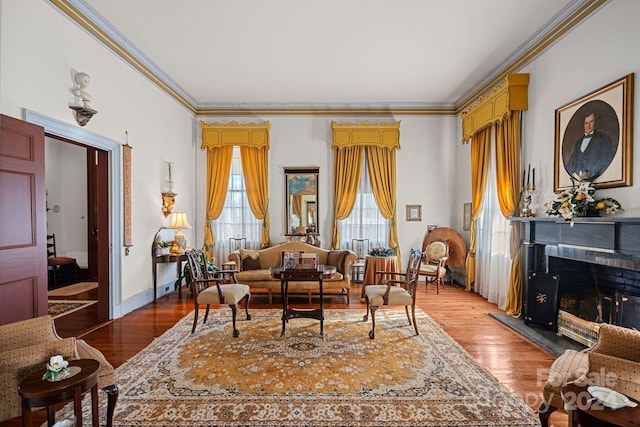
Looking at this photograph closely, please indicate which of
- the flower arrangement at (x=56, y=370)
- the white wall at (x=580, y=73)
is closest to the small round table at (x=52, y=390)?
the flower arrangement at (x=56, y=370)

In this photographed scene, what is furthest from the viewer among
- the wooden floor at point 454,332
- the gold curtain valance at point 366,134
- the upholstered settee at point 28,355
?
the gold curtain valance at point 366,134

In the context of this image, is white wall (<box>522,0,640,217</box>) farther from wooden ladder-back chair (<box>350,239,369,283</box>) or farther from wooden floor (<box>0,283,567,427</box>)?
wooden ladder-back chair (<box>350,239,369,283</box>)

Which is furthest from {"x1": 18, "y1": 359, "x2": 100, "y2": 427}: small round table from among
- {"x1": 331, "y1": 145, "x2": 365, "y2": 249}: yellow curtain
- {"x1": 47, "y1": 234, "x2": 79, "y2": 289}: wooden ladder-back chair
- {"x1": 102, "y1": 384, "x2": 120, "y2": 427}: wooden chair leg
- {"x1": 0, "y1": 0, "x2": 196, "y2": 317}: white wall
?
{"x1": 47, "y1": 234, "x2": 79, "y2": 289}: wooden ladder-back chair

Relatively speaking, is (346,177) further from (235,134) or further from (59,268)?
(59,268)

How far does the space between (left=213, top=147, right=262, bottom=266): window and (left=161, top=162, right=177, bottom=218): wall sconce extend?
1343 millimetres

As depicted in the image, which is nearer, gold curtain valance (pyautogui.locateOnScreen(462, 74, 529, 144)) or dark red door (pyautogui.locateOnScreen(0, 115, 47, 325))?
dark red door (pyautogui.locateOnScreen(0, 115, 47, 325))

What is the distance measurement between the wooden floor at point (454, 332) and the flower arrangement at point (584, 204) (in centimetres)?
154

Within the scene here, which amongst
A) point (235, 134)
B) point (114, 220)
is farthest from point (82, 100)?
point (235, 134)

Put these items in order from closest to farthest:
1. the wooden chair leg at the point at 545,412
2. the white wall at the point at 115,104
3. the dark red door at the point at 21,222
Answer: the wooden chair leg at the point at 545,412
the dark red door at the point at 21,222
the white wall at the point at 115,104

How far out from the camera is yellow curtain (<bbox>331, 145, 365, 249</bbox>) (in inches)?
267

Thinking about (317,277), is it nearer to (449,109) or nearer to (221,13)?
(221,13)

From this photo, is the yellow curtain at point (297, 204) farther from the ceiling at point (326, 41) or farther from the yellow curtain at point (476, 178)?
the yellow curtain at point (476, 178)

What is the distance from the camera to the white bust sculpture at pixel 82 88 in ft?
11.9

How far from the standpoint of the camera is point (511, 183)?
15.2 feet
